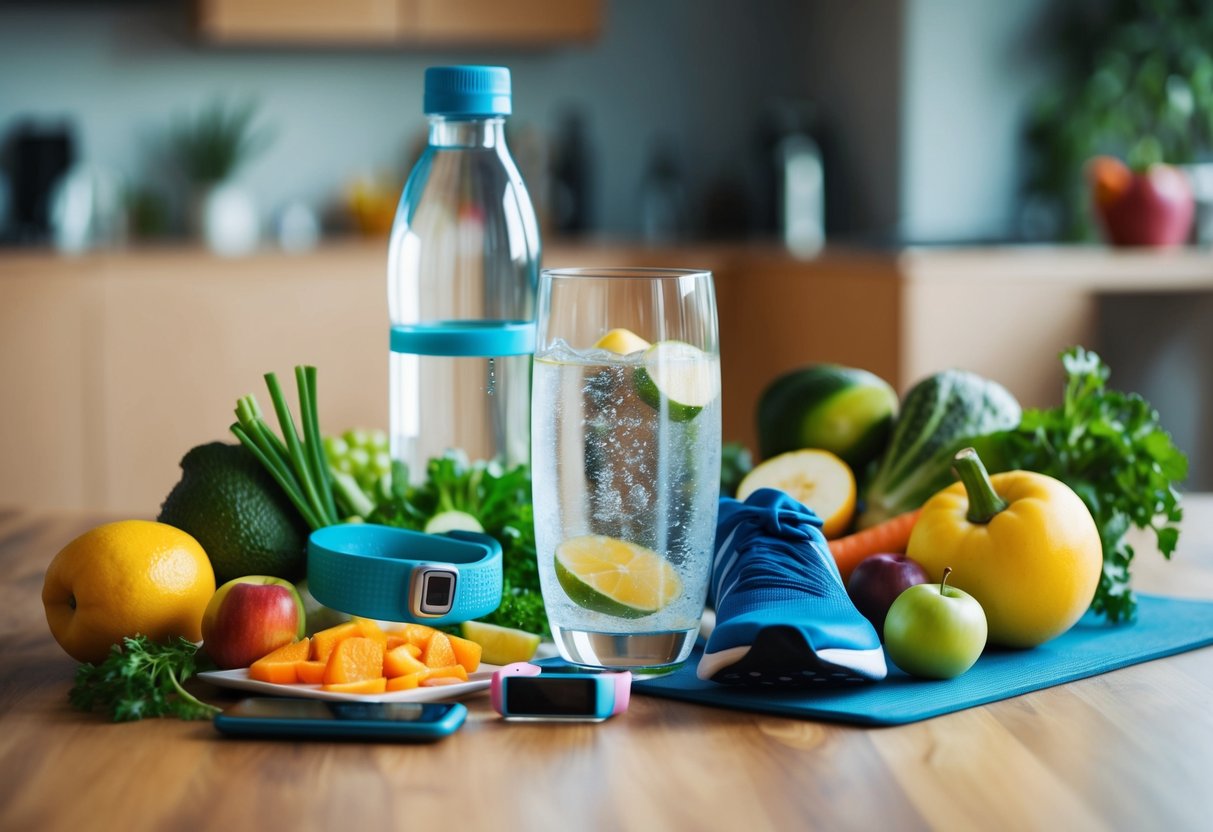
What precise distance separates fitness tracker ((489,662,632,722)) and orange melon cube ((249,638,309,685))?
0.12 m

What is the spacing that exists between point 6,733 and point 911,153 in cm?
314

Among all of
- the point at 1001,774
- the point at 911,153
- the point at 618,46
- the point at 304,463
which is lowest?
the point at 1001,774

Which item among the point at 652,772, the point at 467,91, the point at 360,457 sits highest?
the point at 467,91

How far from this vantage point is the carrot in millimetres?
1054

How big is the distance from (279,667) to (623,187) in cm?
355

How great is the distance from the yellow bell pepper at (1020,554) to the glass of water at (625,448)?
0.18 meters

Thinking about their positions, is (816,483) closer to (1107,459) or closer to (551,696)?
(1107,459)

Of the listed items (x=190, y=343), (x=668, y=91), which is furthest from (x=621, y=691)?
(x=668, y=91)

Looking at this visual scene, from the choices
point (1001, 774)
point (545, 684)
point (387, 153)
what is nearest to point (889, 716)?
point (1001, 774)

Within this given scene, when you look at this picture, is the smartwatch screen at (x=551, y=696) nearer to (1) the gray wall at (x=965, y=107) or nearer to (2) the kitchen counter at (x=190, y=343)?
(2) the kitchen counter at (x=190, y=343)

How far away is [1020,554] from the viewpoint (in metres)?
0.91

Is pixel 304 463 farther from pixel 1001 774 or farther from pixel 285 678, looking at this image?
pixel 1001 774

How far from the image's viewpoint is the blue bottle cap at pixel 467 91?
1005mm

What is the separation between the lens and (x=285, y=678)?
82cm
